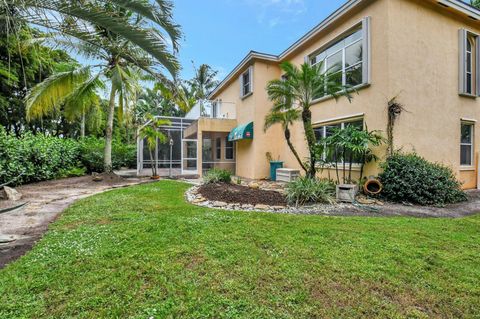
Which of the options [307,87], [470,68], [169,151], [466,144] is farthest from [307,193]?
[169,151]

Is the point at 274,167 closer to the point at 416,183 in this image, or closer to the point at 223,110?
the point at 416,183

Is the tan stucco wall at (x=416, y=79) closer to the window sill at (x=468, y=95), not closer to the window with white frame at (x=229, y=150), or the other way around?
the window sill at (x=468, y=95)

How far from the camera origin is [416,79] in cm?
1041

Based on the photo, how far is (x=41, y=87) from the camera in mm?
12766

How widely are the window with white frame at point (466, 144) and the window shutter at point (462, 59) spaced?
1778 mm

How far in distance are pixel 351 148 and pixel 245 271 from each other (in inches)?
276

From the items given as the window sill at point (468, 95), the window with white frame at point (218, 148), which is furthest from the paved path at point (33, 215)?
the window sill at point (468, 95)

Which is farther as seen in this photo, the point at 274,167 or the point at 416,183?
the point at 274,167

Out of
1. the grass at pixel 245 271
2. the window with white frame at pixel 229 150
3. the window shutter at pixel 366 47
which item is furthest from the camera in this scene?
the window with white frame at pixel 229 150

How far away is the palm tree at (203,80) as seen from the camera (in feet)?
125

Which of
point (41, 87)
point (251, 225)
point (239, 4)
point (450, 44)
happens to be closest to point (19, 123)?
point (41, 87)

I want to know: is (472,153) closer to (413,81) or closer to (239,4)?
(413,81)

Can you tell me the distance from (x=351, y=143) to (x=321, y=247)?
581cm

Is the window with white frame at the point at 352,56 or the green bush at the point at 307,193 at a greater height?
the window with white frame at the point at 352,56
